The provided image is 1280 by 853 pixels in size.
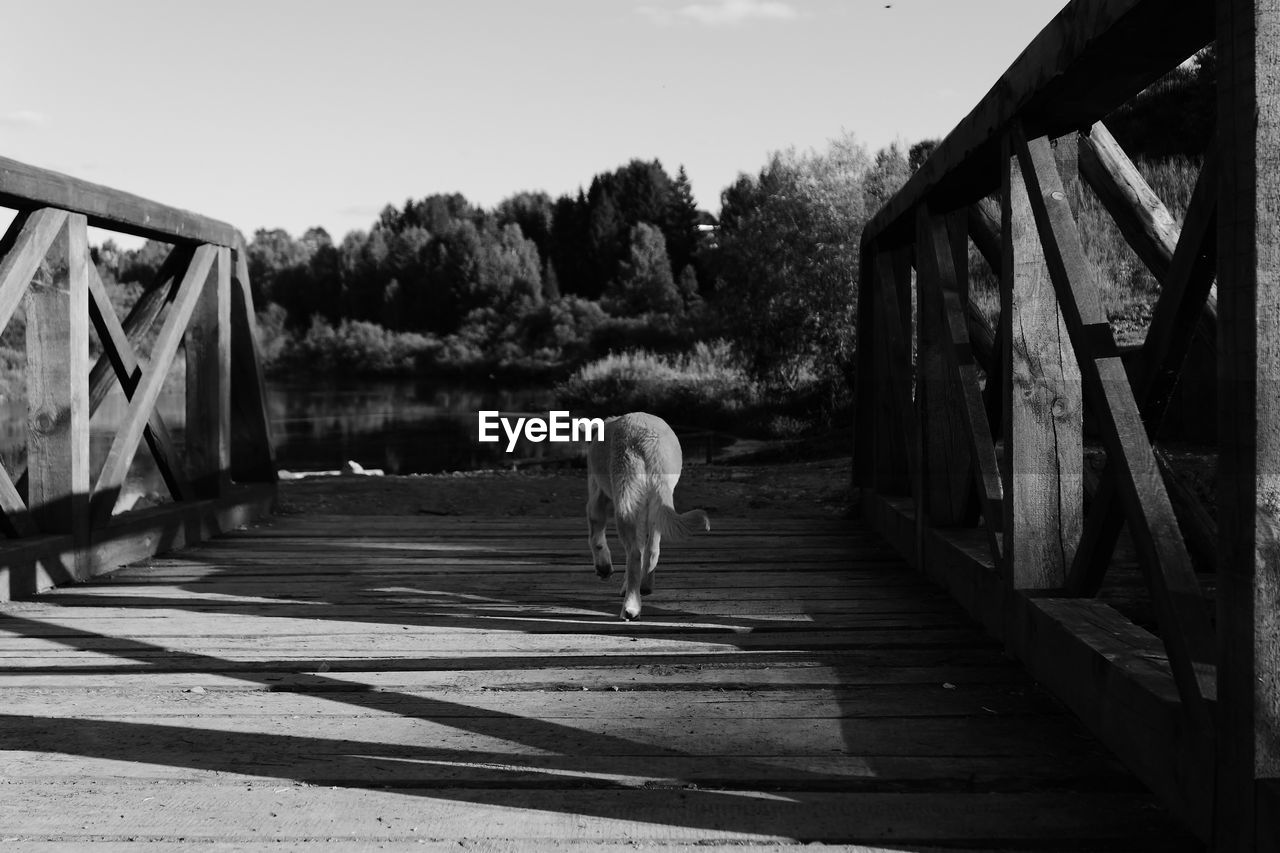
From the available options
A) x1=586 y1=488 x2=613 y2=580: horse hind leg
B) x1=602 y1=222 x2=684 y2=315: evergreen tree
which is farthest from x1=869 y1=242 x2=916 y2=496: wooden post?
x1=602 y1=222 x2=684 y2=315: evergreen tree

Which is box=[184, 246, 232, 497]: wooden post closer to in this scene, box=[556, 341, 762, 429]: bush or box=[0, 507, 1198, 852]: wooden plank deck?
box=[0, 507, 1198, 852]: wooden plank deck

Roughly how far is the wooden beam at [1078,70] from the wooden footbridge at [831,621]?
0.05 feet

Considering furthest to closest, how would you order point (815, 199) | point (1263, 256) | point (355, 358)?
point (355, 358), point (815, 199), point (1263, 256)

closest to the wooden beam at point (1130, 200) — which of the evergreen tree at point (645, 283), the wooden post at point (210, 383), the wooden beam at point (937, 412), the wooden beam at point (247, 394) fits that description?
the wooden beam at point (937, 412)

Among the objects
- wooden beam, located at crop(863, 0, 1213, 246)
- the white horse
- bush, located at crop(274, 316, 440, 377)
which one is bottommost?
the white horse

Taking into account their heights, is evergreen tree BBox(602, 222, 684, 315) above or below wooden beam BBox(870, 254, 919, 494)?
above

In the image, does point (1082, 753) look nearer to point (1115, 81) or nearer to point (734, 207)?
Answer: point (1115, 81)

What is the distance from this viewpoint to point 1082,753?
2.96 metres

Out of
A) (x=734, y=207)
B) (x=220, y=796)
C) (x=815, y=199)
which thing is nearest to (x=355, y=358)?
(x=734, y=207)

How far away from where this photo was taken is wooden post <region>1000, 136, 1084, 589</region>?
3662mm

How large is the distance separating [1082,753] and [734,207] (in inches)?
1066

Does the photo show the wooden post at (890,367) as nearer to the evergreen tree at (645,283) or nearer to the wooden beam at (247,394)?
the wooden beam at (247,394)

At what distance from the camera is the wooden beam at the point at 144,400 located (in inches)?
233

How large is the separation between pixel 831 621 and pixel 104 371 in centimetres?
423
